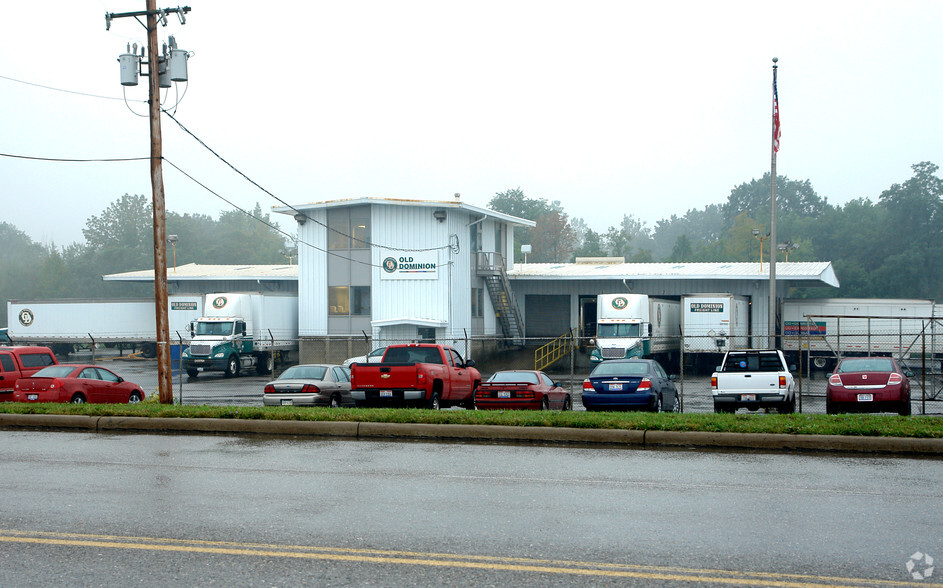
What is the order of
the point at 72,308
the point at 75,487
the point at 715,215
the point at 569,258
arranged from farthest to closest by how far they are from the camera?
the point at 715,215, the point at 569,258, the point at 72,308, the point at 75,487

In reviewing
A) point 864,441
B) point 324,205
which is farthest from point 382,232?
point 864,441

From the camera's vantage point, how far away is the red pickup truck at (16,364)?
70.9 ft

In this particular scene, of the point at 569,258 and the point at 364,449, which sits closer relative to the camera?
→ the point at 364,449

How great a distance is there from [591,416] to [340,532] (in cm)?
828

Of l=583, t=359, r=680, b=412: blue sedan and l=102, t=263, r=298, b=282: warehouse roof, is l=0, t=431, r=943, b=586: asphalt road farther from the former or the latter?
l=102, t=263, r=298, b=282: warehouse roof

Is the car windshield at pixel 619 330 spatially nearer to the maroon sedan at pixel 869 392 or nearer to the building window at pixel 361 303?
the building window at pixel 361 303

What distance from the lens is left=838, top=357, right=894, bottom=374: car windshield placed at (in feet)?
61.8

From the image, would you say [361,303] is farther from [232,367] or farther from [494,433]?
[494,433]

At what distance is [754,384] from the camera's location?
18.6 metres

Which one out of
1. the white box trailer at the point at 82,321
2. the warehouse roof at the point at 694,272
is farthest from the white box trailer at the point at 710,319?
the white box trailer at the point at 82,321

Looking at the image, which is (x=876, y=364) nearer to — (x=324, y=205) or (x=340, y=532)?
(x=340, y=532)

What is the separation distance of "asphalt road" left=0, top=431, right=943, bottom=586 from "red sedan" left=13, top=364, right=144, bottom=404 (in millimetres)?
Result: 7680

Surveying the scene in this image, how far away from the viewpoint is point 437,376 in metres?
19.1

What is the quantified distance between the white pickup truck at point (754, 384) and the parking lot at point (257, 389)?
18.9 inches
